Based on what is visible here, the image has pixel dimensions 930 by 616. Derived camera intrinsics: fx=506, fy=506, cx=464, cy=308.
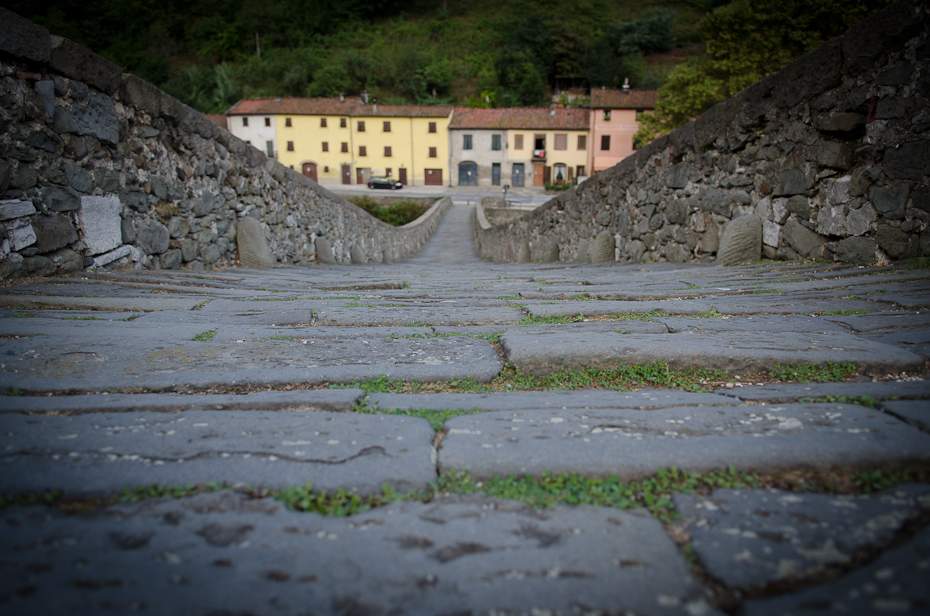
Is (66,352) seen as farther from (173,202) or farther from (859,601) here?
(173,202)

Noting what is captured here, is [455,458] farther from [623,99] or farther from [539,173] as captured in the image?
[539,173]

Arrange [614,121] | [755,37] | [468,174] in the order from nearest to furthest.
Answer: [755,37]
[614,121]
[468,174]

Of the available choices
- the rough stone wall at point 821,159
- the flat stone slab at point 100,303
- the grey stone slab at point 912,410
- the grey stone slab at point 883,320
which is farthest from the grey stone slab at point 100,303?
the rough stone wall at point 821,159

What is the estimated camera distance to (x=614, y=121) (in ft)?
139

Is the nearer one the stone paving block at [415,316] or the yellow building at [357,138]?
the stone paving block at [415,316]

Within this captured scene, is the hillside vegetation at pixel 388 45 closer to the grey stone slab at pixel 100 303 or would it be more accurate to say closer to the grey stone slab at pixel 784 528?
the grey stone slab at pixel 100 303

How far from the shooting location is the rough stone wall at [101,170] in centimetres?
316

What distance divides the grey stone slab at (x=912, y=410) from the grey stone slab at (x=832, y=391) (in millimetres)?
61

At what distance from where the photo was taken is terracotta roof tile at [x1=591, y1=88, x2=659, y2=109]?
41844 mm

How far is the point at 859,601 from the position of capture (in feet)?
2.60

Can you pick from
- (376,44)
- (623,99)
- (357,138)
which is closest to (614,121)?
(623,99)

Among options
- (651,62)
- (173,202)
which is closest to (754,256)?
(173,202)

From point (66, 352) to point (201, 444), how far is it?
107 cm

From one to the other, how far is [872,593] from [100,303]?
11.4ft
